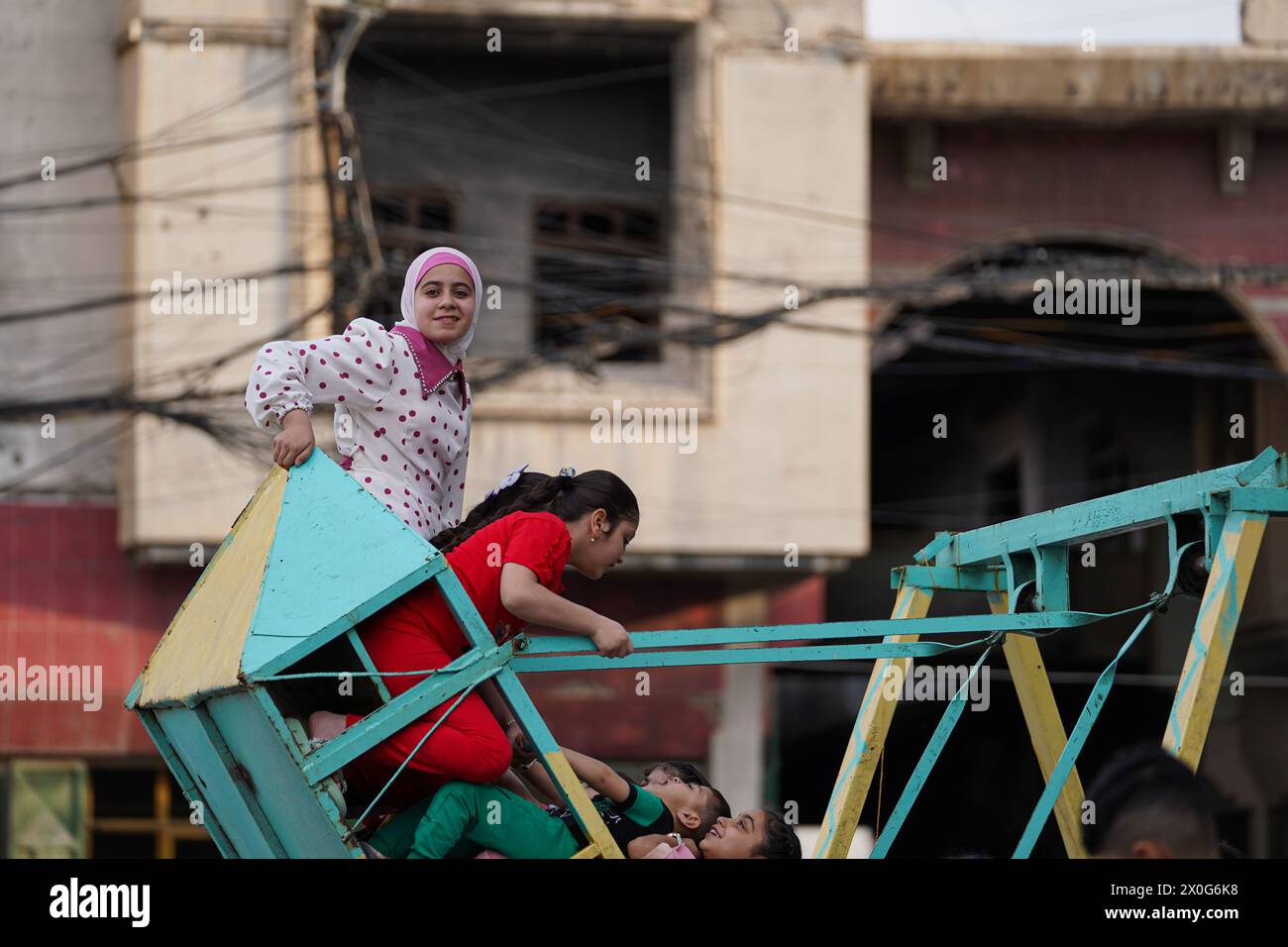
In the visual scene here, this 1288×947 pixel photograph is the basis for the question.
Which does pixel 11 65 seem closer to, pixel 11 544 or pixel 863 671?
pixel 11 544

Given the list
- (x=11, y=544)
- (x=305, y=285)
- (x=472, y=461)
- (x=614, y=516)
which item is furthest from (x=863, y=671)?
(x=614, y=516)

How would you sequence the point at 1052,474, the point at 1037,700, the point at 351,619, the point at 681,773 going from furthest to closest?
the point at 1052,474 < the point at 681,773 < the point at 1037,700 < the point at 351,619

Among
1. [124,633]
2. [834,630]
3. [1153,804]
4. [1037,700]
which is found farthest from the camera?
[124,633]

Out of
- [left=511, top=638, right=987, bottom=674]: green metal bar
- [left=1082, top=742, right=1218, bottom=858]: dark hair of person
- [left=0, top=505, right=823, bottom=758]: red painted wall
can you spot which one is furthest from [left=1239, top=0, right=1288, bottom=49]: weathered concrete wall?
[left=1082, top=742, right=1218, bottom=858]: dark hair of person

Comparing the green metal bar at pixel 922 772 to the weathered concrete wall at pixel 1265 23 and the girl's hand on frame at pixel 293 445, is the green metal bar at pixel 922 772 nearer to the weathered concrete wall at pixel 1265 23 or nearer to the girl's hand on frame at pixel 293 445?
the girl's hand on frame at pixel 293 445

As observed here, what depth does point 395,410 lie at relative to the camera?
507 cm

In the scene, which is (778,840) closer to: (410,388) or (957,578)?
(957,578)

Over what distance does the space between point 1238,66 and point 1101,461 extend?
474 centimetres

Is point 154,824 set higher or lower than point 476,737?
lower

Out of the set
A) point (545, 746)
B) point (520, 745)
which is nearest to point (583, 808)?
point (545, 746)

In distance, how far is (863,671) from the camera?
1673 cm

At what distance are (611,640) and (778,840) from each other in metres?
0.97

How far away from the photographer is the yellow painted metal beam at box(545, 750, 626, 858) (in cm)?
431
